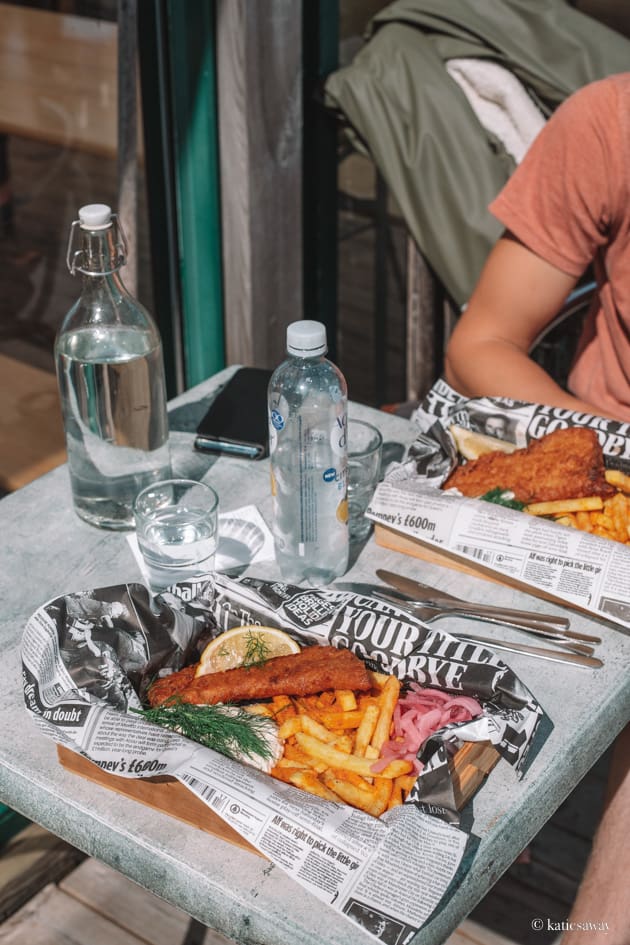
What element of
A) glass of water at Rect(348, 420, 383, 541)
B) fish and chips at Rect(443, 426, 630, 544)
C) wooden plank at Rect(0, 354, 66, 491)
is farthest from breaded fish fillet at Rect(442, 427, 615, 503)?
wooden plank at Rect(0, 354, 66, 491)


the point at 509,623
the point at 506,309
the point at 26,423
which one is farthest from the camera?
the point at 26,423

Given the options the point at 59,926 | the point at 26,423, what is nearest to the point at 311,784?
the point at 59,926

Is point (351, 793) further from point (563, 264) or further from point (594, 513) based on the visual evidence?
point (563, 264)

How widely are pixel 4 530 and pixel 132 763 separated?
65 cm

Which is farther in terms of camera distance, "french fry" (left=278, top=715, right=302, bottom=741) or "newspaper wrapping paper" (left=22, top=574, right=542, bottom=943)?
"french fry" (left=278, top=715, right=302, bottom=741)

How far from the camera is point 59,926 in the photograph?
88.4 inches

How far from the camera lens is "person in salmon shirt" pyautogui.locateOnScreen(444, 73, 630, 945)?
6.44 feet

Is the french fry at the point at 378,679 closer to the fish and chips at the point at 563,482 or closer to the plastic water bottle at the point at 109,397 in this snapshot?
the fish and chips at the point at 563,482

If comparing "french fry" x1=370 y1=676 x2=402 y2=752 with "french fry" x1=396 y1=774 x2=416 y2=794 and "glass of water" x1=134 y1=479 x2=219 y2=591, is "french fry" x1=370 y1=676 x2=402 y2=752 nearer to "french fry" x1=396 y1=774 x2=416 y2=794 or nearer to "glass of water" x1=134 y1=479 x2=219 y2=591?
"french fry" x1=396 y1=774 x2=416 y2=794

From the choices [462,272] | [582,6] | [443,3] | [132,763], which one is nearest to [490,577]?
[132,763]

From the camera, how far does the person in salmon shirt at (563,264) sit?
6.44 feet

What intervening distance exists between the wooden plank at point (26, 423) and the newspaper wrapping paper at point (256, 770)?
153 centimetres

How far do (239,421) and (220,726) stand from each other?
82 centimetres

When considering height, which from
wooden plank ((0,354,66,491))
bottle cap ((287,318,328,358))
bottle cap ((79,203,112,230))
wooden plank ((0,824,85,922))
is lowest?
wooden plank ((0,824,85,922))
